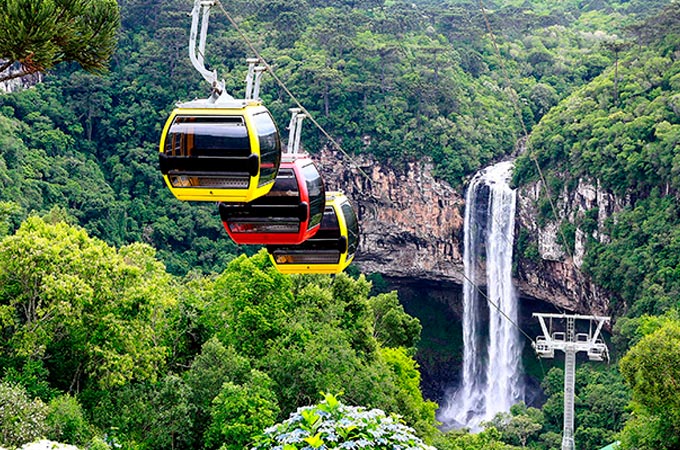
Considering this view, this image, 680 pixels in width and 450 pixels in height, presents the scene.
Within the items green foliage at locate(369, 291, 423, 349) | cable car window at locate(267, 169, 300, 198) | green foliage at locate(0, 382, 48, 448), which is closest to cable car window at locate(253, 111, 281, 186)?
cable car window at locate(267, 169, 300, 198)

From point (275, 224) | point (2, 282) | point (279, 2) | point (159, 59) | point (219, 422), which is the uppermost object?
point (279, 2)

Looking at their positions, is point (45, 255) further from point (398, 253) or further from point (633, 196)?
point (398, 253)

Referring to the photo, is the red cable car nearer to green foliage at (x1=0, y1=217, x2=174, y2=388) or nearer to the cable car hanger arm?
the cable car hanger arm

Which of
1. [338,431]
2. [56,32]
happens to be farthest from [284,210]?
[338,431]

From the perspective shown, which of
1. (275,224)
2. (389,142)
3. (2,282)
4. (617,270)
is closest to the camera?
(275,224)

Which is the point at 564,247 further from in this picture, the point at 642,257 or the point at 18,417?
the point at 18,417

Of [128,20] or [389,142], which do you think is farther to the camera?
[128,20]

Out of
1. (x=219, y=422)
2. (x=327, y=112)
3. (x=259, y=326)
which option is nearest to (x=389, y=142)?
(x=327, y=112)
